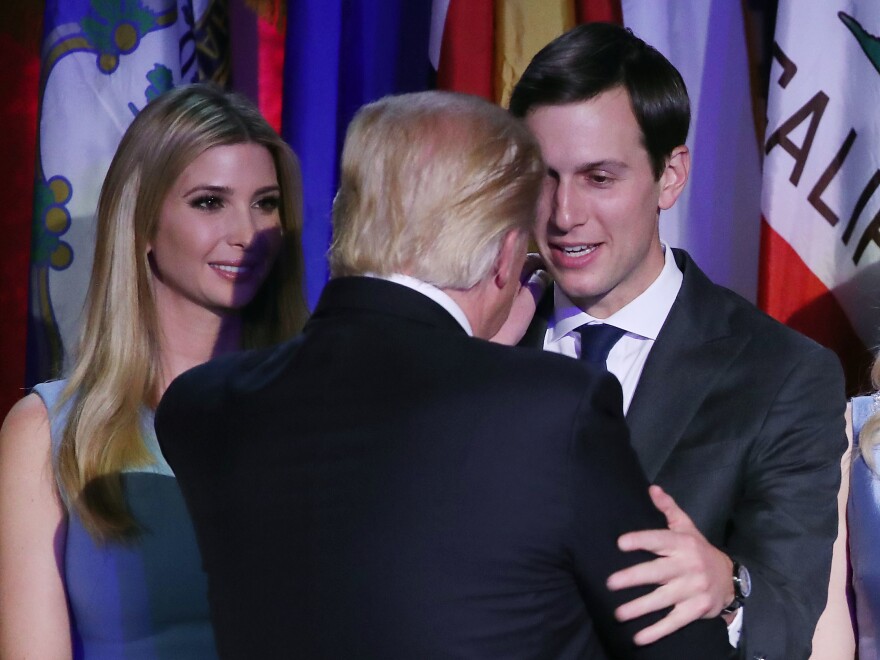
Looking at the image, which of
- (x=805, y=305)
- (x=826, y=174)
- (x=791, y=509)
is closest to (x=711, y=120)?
(x=826, y=174)

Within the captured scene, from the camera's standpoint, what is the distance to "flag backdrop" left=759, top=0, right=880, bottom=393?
7.19 ft

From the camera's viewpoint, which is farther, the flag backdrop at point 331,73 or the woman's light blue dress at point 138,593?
the flag backdrop at point 331,73

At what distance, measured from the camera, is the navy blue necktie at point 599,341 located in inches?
71.5

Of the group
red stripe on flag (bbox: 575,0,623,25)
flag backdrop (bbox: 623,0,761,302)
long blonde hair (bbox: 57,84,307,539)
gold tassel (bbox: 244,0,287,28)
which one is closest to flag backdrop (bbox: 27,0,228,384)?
gold tassel (bbox: 244,0,287,28)

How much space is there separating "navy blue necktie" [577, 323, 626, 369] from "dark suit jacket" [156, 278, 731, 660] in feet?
2.20

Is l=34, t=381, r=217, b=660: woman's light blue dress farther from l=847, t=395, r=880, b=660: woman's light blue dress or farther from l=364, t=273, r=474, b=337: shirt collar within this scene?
l=847, t=395, r=880, b=660: woman's light blue dress

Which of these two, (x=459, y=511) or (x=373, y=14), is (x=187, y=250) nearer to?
(x=373, y=14)

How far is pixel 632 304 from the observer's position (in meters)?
1.83

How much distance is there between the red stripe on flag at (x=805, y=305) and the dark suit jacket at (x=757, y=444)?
546 mm

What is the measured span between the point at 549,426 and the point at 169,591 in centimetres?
104

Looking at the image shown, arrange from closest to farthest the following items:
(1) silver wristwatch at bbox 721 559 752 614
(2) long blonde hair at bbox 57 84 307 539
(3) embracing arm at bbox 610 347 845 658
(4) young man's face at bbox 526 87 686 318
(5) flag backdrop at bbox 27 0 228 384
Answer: (1) silver wristwatch at bbox 721 559 752 614, (3) embracing arm at bbox 610 347 845 658, (4) young man's face at bbox 526 87 686 318, (2) long blonde hair at bbox 57 84 307 539, (5) flag backdrop at bbox 27 0 228 384

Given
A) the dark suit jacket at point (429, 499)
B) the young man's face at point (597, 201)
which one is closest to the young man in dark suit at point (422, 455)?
the dark suit jacket at point (429, 499)

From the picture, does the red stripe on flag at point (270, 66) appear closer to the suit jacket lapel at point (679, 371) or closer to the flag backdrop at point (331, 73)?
the flag backdrop at point (331, 73)

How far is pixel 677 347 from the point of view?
5.71 ft
